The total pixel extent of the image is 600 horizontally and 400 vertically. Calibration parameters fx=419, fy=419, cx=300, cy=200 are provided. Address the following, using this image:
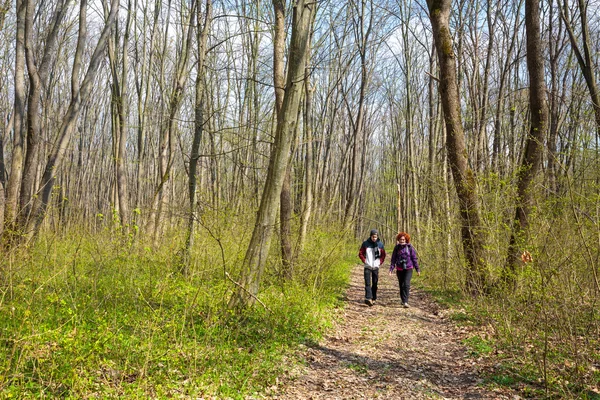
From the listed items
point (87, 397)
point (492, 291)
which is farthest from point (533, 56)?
point (87, 397)

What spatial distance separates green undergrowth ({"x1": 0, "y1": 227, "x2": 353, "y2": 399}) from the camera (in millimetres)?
3246

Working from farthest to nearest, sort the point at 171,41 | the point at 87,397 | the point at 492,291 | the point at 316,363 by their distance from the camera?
the point at 171,41 < the point at 492,291 < the point at 316,363 < the point at 87,397

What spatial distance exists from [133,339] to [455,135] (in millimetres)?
6646

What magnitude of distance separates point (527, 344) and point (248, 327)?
3353 millimetres

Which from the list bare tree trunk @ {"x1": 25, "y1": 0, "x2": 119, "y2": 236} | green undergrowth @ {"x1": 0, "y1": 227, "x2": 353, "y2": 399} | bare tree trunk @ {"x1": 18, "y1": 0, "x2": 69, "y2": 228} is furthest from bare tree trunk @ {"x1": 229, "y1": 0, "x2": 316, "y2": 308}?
bare tree trunk @ {"x1": 18, "y1": 0, "x2": 69, "y2": 228}

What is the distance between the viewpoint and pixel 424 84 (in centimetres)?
2380

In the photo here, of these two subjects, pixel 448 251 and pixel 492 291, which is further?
pixel 448 251

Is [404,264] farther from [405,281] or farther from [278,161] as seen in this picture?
[278,161]

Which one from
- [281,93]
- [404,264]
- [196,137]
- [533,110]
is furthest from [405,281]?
[196,137]

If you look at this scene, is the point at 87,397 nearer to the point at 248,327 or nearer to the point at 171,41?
the point at 248,327

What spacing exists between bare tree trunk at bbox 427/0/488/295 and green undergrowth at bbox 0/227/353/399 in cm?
318

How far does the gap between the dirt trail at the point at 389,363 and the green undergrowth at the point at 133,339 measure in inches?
12.8

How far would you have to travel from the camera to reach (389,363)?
5.05 meters

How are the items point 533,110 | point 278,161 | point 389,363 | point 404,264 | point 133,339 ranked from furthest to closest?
point 404,264, point 533,110, point 278,161, point 389,363, point 133,339
